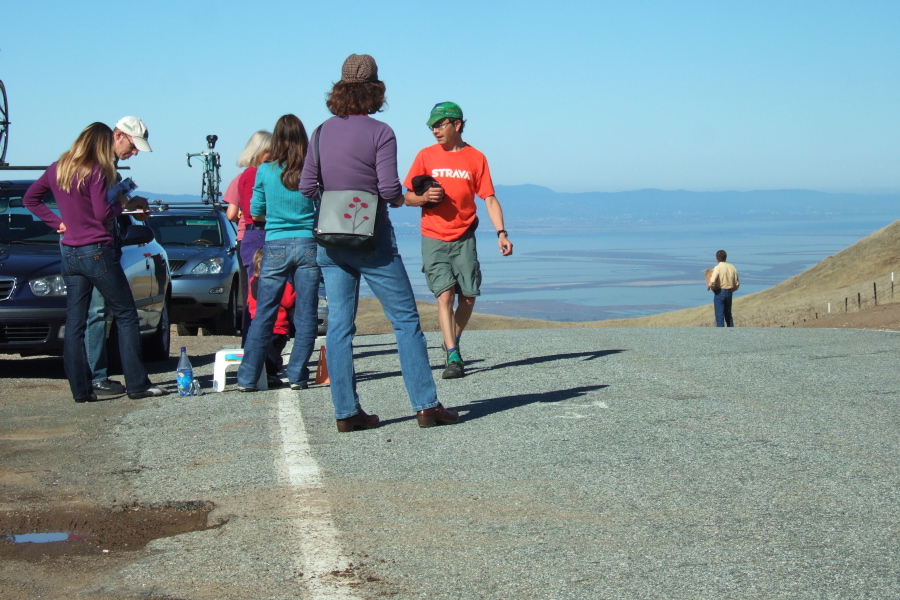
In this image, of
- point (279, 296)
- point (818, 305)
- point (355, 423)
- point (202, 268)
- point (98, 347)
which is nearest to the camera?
point (355, 423)

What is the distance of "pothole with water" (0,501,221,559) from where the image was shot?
14.6 feet

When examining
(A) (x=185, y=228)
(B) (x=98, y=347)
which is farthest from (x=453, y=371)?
(A) (x=185, y=228)

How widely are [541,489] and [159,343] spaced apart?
A: 710 centimetres

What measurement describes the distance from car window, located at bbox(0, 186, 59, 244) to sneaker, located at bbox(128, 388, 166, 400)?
102 inches

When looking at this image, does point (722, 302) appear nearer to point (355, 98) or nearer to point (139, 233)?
point (139, 233)

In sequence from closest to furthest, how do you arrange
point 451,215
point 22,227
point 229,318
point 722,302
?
point 451,215, point 22,227, point 229,318, point 722,302

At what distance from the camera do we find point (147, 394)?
8484mm

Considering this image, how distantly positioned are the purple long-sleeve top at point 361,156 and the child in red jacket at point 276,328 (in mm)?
2351

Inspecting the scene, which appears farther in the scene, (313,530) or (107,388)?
(107,388)

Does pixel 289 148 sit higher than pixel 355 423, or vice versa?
pixel 289 148

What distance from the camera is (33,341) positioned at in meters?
9.58

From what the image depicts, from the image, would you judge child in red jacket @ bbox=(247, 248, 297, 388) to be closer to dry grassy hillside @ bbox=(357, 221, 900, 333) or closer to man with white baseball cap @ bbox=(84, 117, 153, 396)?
man with white baseball cap @ bbox=(84, 117, 153, 396)

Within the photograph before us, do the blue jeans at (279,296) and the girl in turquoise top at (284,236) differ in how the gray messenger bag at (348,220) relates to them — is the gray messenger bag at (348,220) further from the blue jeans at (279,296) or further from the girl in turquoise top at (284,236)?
the blue jeans at (279,296)

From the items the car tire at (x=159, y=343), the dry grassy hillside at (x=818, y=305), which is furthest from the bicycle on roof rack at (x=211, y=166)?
the car tire at (x=159, y=343)
